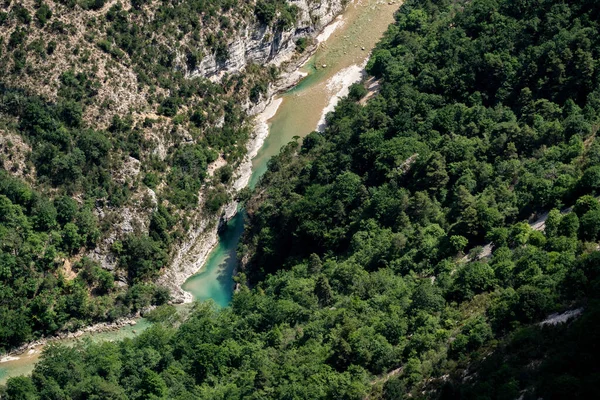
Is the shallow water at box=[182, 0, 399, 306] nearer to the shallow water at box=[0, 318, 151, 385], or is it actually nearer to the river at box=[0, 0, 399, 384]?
the river at box=[0, 0, 399, 384]

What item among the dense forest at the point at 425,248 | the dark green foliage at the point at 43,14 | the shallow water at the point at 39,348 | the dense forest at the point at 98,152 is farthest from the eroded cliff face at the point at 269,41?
the shallow water at the point at 39,348

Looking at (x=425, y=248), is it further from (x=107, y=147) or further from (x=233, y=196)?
(x=107, y=147)

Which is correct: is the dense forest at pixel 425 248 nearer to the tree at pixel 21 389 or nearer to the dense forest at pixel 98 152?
the tree at pixel 21 389

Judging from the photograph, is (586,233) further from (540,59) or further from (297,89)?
(297,89)

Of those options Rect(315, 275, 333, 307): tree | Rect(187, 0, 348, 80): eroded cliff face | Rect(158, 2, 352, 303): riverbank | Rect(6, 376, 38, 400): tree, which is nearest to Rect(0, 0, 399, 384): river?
Rect(158, 2, 352, 303): riverbank

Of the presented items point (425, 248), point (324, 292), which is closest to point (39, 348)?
point (324, 292)
